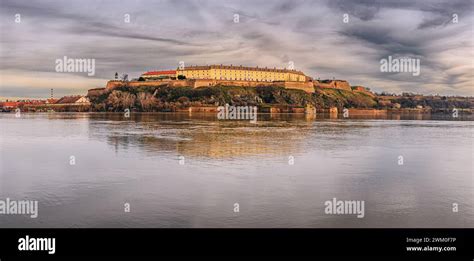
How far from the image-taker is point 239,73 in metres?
127

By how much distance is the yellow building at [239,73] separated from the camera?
123 meters

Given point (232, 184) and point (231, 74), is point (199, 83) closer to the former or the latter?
point (231, 74)

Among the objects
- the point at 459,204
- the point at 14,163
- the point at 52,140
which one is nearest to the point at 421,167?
the point at 459,204

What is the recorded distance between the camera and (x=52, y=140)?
28688 mm

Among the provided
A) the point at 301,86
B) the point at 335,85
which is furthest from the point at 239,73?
the point at 335,85

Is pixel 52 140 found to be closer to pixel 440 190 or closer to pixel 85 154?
pixel 85 154
